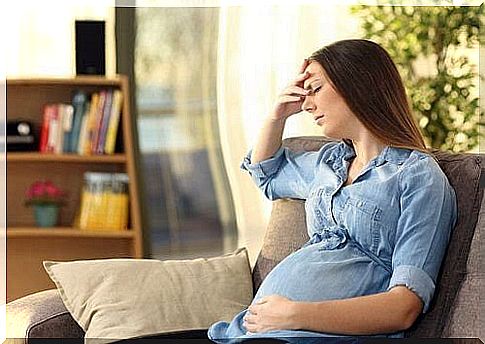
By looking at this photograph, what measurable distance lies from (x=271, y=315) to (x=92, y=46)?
242cm

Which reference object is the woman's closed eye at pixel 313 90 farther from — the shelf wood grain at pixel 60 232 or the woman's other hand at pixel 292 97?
the shelf wood grain at pixel 60 232

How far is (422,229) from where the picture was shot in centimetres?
193

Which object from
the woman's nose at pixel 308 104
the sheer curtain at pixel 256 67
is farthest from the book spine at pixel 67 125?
the woman's nose at pixel 308 104

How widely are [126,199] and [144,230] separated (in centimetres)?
23

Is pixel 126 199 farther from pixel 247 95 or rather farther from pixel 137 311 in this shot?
pixel 137 311

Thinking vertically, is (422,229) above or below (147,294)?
above

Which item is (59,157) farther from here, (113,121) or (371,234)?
(371,234)

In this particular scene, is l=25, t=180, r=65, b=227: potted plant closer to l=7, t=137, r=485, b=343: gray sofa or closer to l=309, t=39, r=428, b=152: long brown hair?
l=7, t=137, r=485, b=343: gray sofa

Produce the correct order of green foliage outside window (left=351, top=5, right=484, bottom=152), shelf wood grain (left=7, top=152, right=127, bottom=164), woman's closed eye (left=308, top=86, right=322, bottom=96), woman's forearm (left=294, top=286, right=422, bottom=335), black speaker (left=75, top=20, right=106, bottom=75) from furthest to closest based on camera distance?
black speaker (left=75, top=20, right=106, bottom=75), shelf wood grain (left=7, top=152, right=127, bottom=164), green foliage outside window (left=351, top=5, right=484, bottom=152), woman's closed eye (left=308, top=86, right=322, bottom=96), woman's forearm (left=294, top=286, right=422, bottom=335)

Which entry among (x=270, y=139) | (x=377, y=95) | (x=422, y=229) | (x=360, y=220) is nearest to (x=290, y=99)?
(x=270, y=139)

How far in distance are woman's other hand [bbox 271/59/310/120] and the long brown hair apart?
11 cm

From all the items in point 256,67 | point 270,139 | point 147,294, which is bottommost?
point 147,294

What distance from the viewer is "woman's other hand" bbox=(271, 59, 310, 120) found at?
221cm

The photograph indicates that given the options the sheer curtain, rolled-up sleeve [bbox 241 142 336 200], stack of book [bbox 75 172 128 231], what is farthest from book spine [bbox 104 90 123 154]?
rolled-up sleeve [bbox 241 142 336 200]
